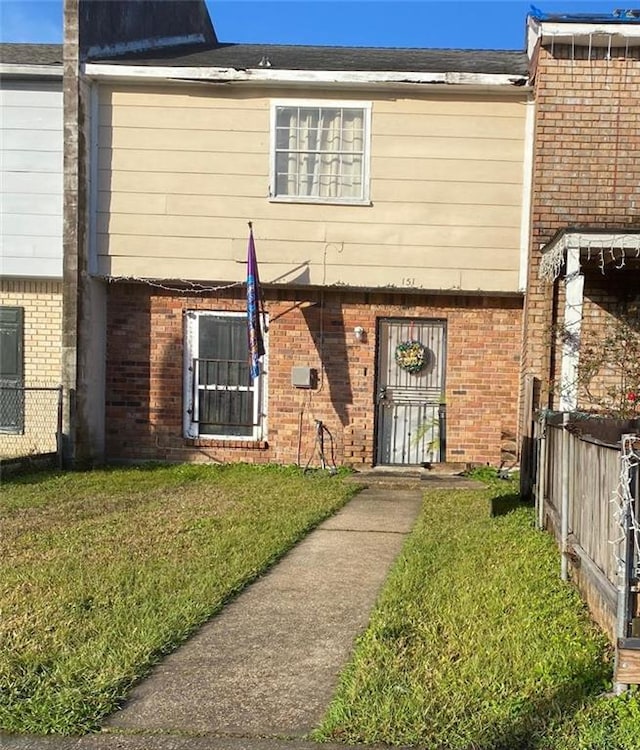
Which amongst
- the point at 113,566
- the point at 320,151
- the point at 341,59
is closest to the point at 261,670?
the point at 113,566

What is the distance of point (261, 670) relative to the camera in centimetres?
378

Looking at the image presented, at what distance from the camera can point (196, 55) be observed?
1160cm

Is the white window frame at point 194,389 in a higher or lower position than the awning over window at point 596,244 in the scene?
lower

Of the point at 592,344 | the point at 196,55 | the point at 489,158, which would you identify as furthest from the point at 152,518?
the point at 196,55

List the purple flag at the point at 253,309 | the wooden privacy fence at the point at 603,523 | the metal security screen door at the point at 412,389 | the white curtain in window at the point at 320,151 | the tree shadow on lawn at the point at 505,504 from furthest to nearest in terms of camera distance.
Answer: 1. the metal security screen door at the point at 412,389
2. the white curtain in window at the point at 320,151
3. the purple flag at the point at 253,309
4. the tree shadow on lawn at the point at 505,504
5. the wooden privacy fence at the point at 603,523

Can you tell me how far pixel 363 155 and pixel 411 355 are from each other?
9.02 feet

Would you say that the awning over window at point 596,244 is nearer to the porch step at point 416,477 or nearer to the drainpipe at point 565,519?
the porch step at point 416,477

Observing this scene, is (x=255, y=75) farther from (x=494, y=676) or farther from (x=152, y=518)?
(x=494, y=676)

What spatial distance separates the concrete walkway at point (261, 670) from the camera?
3.13 meters

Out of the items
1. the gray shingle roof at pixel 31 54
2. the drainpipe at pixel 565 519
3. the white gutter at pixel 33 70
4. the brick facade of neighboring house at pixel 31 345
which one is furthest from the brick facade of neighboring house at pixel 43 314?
the drainpipe at pixel 565 519

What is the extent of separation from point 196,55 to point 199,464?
19.6 ft

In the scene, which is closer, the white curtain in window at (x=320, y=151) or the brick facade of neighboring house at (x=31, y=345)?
the white curtain in window at (x=320, y=151)

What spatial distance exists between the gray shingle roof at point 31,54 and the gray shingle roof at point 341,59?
0.95 metres

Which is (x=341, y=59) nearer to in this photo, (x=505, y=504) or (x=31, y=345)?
(x=31, y=345)
